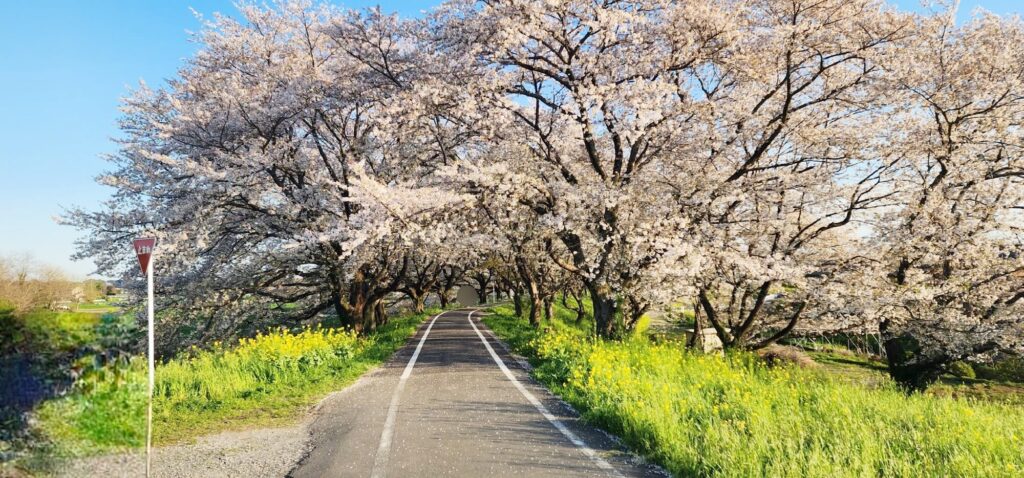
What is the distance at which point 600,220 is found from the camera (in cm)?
1368

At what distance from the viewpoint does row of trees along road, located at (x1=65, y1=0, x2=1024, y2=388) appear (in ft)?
40.9

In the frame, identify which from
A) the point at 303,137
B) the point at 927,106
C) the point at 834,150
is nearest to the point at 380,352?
the point at 303,137

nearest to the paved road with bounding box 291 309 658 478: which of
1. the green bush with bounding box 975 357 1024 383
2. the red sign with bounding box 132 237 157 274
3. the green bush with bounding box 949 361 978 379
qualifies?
the red sign with bounding box 132 237 157 274

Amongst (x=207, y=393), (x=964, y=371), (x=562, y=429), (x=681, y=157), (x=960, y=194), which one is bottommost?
(x=964, y=371)

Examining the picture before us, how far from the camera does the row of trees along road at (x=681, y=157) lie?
1245 cm

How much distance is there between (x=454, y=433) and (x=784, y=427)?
3.85 m

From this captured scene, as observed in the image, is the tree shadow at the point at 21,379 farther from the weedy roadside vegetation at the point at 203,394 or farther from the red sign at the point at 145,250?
the red sign at the point at 145,250

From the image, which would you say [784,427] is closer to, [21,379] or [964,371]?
[21,379]

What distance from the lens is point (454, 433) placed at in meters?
6.79

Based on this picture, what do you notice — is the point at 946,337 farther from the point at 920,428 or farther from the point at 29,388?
the point at 29,388

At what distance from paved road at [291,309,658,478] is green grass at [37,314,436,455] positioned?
0.95 meters

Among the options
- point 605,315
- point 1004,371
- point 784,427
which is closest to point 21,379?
point 784,427

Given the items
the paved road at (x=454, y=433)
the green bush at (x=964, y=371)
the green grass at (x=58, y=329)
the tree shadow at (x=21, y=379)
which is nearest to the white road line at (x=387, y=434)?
the paved road at (x=454, y=433)

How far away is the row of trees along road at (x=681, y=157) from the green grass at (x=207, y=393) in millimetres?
2654
